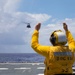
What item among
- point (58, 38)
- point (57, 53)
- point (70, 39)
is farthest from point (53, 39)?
point (70, 39)

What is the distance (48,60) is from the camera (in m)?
5.68

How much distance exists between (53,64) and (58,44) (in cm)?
36

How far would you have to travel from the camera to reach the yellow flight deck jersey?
5.62m

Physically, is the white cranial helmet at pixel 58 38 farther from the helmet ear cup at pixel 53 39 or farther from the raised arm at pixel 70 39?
the raised arm at pixel 70 39

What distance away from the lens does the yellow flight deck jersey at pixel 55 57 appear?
562cm

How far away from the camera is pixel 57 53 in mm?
5676

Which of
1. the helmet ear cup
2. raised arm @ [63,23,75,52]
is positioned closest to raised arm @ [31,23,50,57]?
the helmet ear cup

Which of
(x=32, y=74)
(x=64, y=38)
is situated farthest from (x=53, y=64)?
(x=32, y=74)

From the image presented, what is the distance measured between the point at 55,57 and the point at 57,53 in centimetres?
8

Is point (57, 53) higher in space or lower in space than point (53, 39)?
lower

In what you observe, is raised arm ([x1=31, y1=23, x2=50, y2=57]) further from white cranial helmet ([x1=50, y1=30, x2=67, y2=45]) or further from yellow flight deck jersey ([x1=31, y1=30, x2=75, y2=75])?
white cranial helmet ([x1=50, y1=30, x2=67, y2=45])

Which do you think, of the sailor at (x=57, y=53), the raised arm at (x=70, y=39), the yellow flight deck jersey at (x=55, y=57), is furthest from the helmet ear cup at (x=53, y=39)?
the raised arm at (x=70, y=39)

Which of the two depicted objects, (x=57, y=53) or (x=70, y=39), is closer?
(x=57, y=53)

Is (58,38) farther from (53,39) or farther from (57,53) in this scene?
(57,53)
